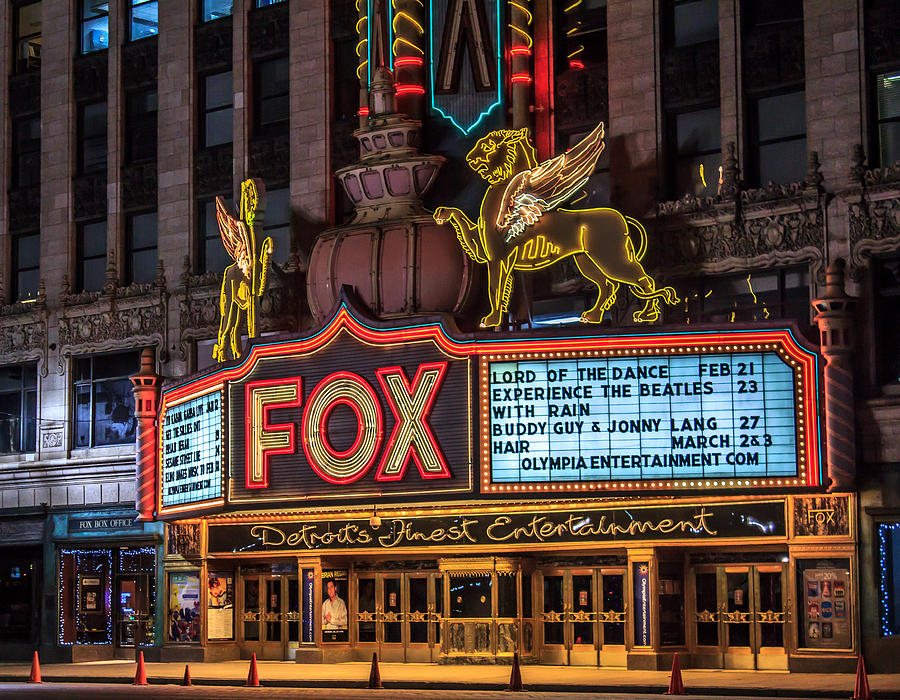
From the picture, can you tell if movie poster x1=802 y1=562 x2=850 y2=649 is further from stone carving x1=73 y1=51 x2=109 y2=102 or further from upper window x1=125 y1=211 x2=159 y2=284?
stone carving x1=73 y1=51 x2=109 y2=102

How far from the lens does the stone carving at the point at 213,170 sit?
40.2m

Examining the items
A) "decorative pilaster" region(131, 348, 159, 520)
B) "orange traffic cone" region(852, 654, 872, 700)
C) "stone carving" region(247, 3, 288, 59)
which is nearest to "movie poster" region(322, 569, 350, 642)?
"decorative pilaster" region(131, 348, 159, 520)

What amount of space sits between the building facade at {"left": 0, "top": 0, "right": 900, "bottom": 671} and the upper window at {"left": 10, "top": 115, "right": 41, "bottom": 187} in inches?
31.2

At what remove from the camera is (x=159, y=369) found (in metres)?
40.6

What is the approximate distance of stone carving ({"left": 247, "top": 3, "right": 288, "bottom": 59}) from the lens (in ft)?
130

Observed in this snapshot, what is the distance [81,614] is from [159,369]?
7.16 m

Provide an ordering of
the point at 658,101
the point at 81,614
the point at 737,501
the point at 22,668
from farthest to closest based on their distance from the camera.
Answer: the point at 81,614 → the point at 22,668 → the point at 658,101 → the point at 737,501

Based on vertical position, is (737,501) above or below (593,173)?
below

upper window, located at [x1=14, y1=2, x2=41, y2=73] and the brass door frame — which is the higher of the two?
upper window, located at [x1=14, y1=2, x2=41, y2=73]

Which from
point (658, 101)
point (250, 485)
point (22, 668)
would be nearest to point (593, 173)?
point (658, 101)

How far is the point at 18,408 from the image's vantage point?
4350 cm

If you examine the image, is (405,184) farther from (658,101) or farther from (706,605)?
(706,605)

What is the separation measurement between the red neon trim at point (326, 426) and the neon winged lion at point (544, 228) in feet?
11.5

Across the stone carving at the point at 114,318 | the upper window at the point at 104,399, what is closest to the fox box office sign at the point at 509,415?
the stone carving at the point at 114,318
